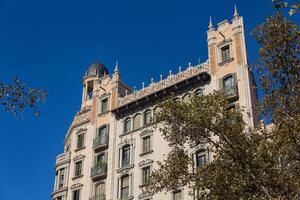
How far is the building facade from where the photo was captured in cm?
4338

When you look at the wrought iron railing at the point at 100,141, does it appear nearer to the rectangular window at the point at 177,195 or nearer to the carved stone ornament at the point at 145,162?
the carved stone ornament at the point at 145,162

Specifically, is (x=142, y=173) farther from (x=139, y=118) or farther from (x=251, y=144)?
(x=251, y=144)

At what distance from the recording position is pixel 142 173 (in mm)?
44844

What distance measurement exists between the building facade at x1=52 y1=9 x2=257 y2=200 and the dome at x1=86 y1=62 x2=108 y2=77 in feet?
19.2

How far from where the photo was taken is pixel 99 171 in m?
47.5

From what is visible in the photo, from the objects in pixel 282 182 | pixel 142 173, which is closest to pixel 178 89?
pixel 142 173

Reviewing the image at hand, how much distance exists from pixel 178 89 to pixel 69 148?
1451cm

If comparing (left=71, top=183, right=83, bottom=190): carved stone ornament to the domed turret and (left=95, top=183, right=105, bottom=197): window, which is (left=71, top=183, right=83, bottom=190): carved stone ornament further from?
the domed turret

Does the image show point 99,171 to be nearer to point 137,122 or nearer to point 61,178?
point 137,122

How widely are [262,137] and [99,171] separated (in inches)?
968

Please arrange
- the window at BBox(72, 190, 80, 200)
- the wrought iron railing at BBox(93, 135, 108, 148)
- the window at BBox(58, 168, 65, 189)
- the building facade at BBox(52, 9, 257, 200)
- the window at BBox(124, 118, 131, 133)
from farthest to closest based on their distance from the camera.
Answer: the window at BBox(58, 168, 65, 189)
the wrought iron railing at BBox(93, 135, 108, 148)
the window at BBox(124, 118, 131, 133)
the window at BBox(72, 190, 80, 200)
the building facade at BBox(52, 9, 257, 200)

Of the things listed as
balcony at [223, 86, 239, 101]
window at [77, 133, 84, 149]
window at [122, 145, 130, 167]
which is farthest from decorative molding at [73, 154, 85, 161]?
balcony at [223, 86, 239, 101]

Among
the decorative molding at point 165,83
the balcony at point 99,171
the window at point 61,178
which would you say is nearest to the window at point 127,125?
the decorative molding at point 165,83

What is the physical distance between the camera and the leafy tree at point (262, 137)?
77.6ft
